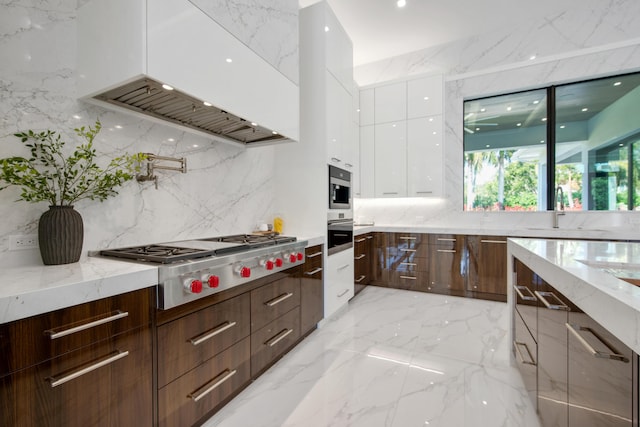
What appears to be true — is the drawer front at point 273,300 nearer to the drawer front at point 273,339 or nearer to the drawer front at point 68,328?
the drawer front at point 273,339

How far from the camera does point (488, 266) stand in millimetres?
3402

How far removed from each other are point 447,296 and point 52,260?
373 centimetres

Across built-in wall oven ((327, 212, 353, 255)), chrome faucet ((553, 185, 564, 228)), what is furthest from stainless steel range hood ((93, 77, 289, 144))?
chrome faucet ((553, 185, 564, 228))

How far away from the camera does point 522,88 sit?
371 centimetres

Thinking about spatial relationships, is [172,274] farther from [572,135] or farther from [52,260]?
[572,135]

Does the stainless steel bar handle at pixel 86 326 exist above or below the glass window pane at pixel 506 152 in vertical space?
below

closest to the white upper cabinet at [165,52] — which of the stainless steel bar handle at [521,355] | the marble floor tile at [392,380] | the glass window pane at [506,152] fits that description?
the marble floor tile at [392,380]

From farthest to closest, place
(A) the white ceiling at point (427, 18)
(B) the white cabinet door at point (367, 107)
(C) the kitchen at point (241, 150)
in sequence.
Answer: (B) the white cabinet door at point (367, 107), (A) the white ceiling at point (427, 18), (C) the kitchen at point (241, 150)

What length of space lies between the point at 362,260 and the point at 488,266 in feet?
4.85

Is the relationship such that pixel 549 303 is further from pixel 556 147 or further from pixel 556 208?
pixel 556 147

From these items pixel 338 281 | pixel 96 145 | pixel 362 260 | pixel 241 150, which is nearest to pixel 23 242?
pixel 96 145

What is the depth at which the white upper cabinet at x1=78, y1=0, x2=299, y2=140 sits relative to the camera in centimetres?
124

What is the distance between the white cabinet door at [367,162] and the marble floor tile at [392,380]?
1.97 meters

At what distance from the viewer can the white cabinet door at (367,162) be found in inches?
168
